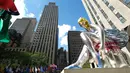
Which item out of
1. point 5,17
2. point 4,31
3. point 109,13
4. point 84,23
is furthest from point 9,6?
point 109,13

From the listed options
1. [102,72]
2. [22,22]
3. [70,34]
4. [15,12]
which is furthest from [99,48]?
[70,34]

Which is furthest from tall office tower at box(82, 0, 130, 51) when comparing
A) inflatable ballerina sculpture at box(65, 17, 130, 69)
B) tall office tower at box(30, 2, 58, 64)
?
tall office tower at box(30, 2, 58, 64)

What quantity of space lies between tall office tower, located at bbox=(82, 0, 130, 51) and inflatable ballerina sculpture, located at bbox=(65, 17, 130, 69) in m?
26.9

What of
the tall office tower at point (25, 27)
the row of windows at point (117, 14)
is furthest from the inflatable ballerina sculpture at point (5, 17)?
the tall office tower at point (25, 27)

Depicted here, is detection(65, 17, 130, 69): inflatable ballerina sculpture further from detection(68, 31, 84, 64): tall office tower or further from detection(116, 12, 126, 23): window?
detection(68, 31, 84, 64): tall office tower

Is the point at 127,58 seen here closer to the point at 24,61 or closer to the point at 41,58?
the point at 24,61

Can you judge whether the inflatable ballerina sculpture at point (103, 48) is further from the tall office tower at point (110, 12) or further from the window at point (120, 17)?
the window at point (120, 17)

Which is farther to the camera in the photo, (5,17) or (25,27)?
(25,27)

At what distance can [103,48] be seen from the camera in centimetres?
493

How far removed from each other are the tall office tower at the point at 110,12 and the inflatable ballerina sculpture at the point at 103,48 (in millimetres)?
26862

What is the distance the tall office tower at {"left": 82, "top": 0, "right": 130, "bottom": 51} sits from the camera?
33.6 m

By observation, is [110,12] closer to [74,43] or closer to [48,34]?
[48,34]

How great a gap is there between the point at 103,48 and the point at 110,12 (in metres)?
37.4

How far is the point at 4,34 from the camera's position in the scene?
4504mm
